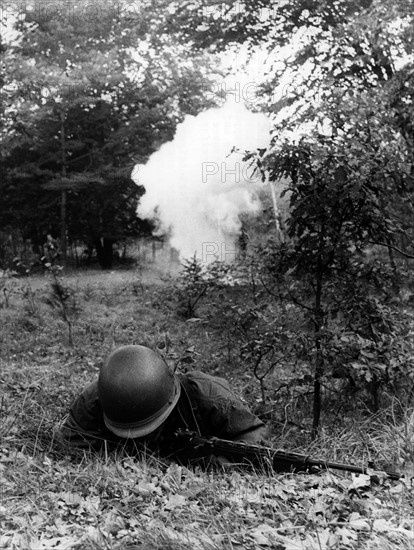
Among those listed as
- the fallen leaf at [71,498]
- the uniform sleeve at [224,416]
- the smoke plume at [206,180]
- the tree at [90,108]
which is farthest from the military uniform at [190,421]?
the tree at [90,108]

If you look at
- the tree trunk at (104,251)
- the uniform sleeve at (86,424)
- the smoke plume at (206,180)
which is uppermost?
the smoke plume at (206,180)

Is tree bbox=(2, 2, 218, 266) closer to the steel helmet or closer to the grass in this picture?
the grass

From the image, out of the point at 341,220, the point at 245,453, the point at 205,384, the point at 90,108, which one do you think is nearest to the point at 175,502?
the point at 245,453

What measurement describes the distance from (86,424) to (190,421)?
2.35ft

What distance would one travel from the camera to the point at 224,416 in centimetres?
402

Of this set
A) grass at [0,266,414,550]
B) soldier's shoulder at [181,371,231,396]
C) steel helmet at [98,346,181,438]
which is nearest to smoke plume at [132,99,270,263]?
grass at [0,266,414,550]

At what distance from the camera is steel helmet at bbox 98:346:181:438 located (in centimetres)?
385

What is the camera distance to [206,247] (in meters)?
12.4

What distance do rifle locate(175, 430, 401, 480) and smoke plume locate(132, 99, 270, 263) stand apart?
790 centimetres

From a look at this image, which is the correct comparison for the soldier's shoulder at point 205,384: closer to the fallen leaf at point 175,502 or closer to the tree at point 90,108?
the fallen leaf at point 175,502

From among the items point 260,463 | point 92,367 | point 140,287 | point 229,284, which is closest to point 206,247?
point 140,287

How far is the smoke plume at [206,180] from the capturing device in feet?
40.2

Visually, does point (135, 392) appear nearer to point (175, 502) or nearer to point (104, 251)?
point (175, 502)

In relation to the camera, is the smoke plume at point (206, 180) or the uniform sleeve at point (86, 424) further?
the smoke plume at point (206, 180)
